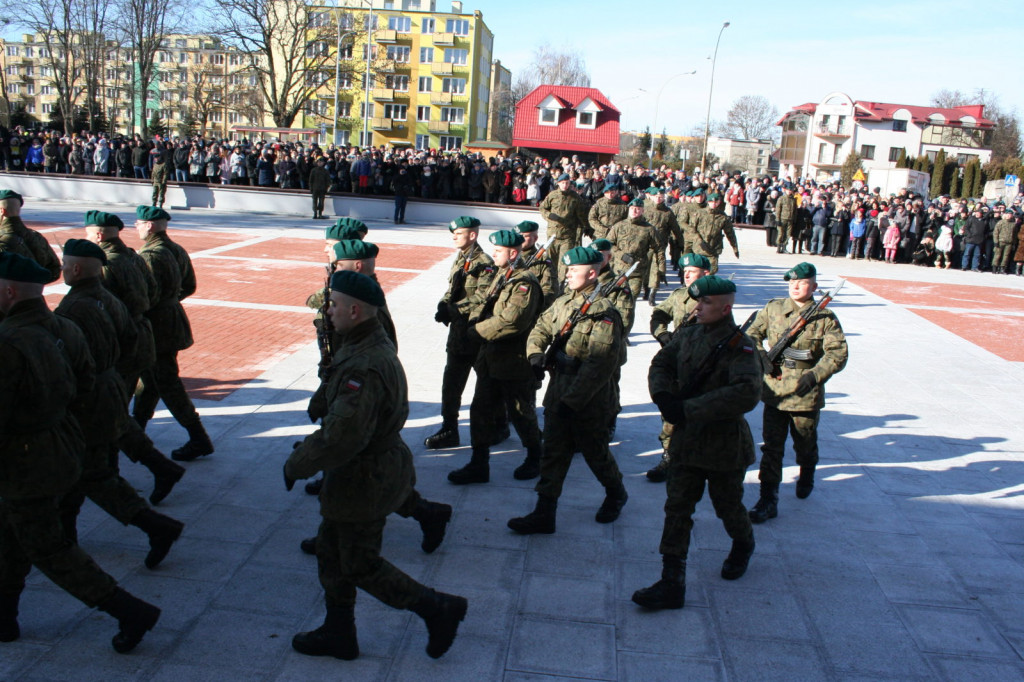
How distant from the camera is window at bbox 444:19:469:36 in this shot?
7738cm

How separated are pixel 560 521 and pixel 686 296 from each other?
2150mm

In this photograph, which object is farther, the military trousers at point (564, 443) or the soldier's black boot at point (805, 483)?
the soldier's black boot at point (805, 483)

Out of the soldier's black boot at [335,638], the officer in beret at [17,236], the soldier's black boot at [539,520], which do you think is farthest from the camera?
the officer in beret at [17,236]

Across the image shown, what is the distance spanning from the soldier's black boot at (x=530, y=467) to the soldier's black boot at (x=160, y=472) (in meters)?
2.40

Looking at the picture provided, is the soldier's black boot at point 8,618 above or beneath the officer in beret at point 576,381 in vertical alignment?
beneath

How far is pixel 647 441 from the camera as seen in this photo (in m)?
7.31

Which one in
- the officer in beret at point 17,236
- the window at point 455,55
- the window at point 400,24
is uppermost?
the window at point 400,24

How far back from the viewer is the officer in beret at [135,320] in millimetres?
5152

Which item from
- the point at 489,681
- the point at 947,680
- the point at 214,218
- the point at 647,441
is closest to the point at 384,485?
the point at 489,681

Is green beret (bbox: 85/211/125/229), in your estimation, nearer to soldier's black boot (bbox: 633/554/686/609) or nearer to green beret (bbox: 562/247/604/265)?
green beret (bbox: 562/247/604/265)

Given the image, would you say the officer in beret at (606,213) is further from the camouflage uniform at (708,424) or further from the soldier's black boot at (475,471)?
the camouflage uniform at (708,424)

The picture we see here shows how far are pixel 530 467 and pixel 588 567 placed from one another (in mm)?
1446

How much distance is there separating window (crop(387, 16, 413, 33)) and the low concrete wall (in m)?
56.7

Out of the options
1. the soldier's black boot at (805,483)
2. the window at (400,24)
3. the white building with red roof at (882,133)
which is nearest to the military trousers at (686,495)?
the soldier's black boot at (805,483)
